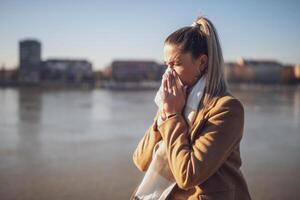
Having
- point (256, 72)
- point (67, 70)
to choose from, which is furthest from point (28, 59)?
point (256, 72)

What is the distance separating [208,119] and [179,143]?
175 mm

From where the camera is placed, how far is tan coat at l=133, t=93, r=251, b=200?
4.91 feet

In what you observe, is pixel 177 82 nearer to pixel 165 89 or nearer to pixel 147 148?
pixel 165 89

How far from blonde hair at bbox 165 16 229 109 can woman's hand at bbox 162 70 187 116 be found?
108 millimetres

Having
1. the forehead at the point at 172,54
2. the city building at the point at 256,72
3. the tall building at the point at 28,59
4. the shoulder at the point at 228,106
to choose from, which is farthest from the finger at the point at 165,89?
the city building at the point at 256,72

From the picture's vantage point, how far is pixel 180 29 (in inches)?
64.5

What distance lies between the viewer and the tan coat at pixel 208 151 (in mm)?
1496

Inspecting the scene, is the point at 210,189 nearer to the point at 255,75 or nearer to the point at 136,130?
the point at 136,130

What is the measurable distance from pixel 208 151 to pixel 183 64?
16.9 inches

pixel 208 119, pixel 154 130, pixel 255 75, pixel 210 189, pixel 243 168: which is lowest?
pixel 255 75

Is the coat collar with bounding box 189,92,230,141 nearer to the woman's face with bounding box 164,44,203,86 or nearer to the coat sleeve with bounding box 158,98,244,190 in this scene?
the coat sleeve with bounding box 158,98,244,190

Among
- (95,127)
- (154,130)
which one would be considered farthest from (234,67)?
(154,130)

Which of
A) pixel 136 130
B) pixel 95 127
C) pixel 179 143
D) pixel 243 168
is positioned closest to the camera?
pixel 179 143

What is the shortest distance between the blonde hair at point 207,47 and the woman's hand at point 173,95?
0.11 metres
